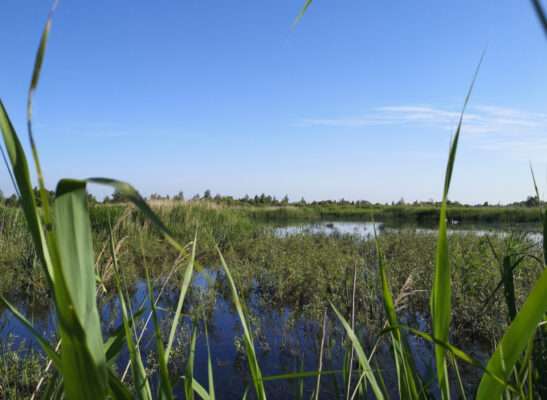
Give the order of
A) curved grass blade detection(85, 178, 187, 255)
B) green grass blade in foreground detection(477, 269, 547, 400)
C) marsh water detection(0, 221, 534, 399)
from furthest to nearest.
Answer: marsh water detection(0, 221, 534, 399) < green grass blade in foreground detection(477, 269, 547, 400) < curved grass blade detection(85, 178, 187, 255)

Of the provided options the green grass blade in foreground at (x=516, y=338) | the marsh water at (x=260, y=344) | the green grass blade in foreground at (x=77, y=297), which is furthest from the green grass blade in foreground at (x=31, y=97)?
the marsh water at (x=260, y=344)

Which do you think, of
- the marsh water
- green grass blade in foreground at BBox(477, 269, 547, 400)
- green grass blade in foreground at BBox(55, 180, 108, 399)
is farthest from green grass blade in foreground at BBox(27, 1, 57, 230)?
the marsh water

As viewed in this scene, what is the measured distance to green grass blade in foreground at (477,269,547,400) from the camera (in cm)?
57

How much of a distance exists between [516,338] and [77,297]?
0.65 metres

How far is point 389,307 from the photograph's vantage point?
94cm

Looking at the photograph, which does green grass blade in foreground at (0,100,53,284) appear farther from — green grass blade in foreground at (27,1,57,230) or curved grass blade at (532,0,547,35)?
curved grass blade at (532,0,547,35)

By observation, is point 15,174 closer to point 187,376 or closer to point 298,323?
point 187,376

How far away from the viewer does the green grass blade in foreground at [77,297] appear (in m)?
0.44

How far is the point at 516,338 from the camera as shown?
25.1 inches

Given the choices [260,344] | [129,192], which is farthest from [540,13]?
[260,344]

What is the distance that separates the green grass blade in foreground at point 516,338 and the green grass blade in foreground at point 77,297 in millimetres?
594

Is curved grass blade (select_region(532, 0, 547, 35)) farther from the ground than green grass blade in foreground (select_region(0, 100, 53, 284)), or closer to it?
farther from the ground

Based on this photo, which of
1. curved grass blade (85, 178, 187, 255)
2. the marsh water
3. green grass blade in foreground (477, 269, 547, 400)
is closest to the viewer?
curved grass blade (85, 178, 187, 255)

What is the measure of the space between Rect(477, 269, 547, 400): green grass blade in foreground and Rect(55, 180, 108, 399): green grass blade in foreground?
0.59 meters
